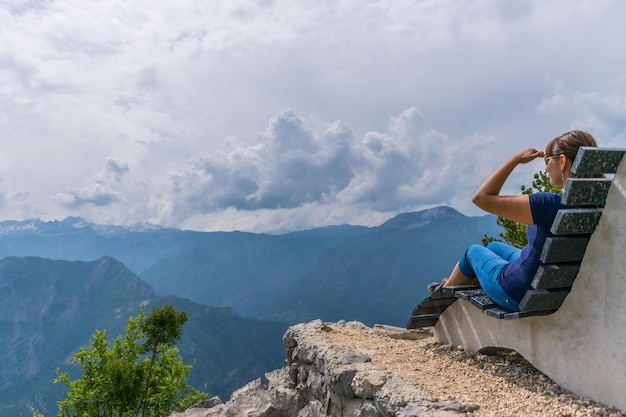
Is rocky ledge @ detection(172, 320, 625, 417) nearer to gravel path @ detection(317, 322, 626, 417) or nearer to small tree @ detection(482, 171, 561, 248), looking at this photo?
gravel path @ detection(317, 322, 626, 417)

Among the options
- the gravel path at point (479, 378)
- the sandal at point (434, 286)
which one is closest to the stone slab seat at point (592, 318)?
the gravel path at point (479, 378)

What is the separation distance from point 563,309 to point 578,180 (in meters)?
1.83

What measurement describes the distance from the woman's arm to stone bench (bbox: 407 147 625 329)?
45 cm

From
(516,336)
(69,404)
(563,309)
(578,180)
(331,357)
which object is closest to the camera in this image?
(578,180)

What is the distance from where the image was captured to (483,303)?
6328 millimetres

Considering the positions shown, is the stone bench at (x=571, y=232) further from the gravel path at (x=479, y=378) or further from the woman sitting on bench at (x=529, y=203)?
the gravel path at (x=479, y=378)

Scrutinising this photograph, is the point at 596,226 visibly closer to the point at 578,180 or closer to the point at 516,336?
the point at 578,180

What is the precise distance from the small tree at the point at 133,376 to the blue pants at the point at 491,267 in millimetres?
21559

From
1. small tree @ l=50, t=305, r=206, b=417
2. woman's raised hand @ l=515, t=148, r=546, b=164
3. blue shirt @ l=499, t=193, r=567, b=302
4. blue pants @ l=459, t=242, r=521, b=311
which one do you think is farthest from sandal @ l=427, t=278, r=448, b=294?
small tree @ l=50, t=305, r=206, b=417

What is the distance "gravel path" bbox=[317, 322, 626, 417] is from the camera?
16.2 feet

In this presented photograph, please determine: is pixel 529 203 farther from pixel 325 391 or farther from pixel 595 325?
pixel 325 391

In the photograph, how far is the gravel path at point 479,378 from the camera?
16.2 ft

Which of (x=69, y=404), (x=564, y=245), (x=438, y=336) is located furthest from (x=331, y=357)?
(x=69, y=404)

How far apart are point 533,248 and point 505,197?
87 centimetres
